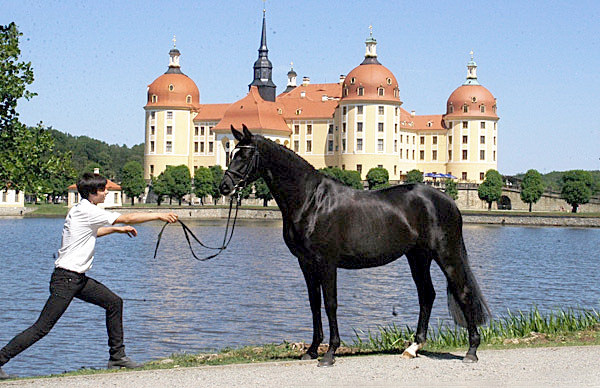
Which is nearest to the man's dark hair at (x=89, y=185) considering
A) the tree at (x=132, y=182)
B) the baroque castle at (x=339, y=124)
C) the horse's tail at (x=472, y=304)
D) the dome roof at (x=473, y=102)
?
the horse's tail at (x=472, y=304)

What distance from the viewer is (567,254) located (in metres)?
42.9

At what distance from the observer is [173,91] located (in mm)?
106688

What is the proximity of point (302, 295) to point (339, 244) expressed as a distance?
14300mm

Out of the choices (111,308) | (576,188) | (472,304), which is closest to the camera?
(111,308)

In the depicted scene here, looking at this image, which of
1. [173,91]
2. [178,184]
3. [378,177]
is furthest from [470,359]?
[173,91]

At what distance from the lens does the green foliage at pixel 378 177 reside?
88.2 meters

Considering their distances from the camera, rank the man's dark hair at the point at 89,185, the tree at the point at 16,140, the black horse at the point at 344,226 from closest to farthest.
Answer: the man's dark hair at the point at 89,185 < the black horse at the point at 344,226 < the tree at the point at 16,140

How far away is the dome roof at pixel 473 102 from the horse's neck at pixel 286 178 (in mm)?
96858

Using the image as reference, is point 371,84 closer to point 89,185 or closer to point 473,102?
point 473,102

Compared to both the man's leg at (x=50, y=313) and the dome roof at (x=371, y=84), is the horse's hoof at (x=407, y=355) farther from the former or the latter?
the dome roof at (x=371, y=84)

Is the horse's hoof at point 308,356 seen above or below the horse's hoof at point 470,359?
below

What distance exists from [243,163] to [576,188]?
246ft

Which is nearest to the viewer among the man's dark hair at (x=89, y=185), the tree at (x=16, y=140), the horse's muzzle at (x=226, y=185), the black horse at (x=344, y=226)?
the man's dark hair at (x=89, y=185)

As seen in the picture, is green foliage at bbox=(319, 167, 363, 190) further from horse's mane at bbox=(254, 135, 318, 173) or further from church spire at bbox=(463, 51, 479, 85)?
horse's mane at bbox=(254, 135, 318, 173)
